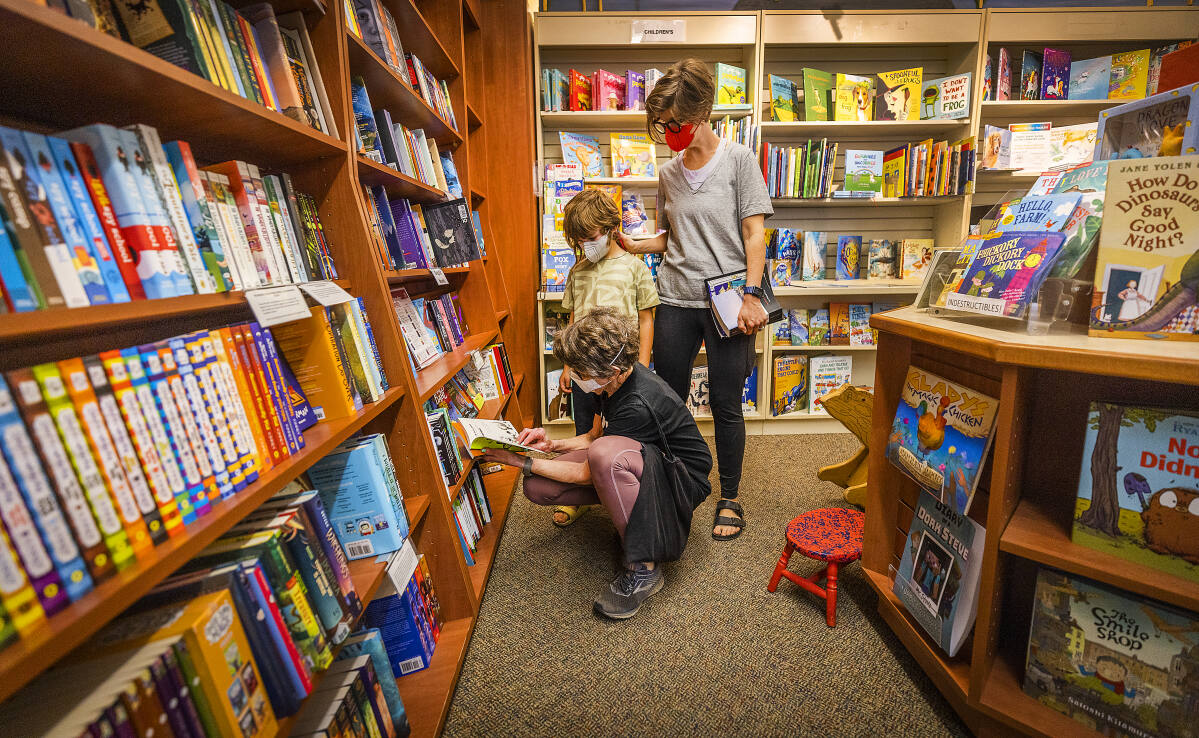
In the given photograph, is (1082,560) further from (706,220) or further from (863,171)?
(863,171)

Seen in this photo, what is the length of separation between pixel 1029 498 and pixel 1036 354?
0.47m

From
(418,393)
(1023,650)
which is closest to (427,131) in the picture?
(418,393)

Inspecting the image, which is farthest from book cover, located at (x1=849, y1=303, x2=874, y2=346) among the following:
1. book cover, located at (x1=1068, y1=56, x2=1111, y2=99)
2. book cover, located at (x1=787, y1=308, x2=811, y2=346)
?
book cover, located at (x1=1068, y1=56, x2=1111, y2=99)

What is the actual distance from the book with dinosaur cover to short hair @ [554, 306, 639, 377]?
102 centimetres

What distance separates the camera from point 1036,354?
90cm

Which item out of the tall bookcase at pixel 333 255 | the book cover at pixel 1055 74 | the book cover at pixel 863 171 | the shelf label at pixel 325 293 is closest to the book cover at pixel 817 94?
the book cover at pixel 863 171

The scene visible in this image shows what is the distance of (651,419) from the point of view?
159 centimetres

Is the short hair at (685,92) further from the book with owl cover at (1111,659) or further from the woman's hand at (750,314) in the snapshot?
the book with owl cover at (1111,659)

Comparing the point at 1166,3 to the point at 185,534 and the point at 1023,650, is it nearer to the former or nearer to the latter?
the point at 1023,650

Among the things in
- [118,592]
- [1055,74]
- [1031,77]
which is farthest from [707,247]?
[1055,74]

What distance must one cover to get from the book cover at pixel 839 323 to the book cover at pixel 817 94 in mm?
1085

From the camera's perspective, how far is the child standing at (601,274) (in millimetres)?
2041

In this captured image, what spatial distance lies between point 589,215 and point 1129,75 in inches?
126

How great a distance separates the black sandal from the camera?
199 centimetres
